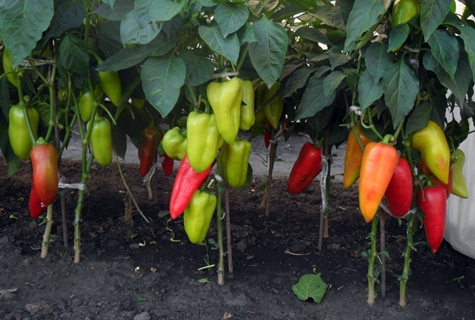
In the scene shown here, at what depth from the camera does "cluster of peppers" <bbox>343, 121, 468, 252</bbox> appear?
4.71ft

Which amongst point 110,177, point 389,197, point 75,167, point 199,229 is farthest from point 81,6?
point 75,167


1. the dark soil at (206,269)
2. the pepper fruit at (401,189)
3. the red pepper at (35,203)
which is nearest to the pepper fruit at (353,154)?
the pepper fruit at (401,189)

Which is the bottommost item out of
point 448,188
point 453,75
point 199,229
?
point 199,229

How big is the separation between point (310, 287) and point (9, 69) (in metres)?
A: 1.24

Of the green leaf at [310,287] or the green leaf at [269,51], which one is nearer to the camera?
the green leaf at [269,51]

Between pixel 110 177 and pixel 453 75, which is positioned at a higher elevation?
pixel 453 75

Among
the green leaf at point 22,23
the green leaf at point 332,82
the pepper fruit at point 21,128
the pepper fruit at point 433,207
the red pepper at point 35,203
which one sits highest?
the green leaf at point 22,23

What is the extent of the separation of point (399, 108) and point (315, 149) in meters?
0.64

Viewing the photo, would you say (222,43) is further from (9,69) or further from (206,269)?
(206,269)

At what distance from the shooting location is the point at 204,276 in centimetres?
191

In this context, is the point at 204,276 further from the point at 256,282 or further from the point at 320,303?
the point at 320,303

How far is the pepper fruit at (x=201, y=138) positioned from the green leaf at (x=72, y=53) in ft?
1.24

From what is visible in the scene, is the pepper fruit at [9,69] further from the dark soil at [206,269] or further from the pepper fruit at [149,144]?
the dark soil at [206,269]

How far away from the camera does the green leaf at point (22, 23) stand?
1356 mm
